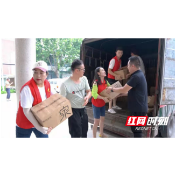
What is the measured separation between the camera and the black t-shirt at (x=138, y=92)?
2027 millimetres

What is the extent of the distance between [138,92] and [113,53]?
2.99m

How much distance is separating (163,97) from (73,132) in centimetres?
185

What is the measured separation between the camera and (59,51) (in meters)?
9.99

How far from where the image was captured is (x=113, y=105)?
11.2 feet

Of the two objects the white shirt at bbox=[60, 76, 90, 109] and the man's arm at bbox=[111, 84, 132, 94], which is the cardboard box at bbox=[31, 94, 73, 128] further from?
the man's arm at bbox=[111, 84, 132, 94]

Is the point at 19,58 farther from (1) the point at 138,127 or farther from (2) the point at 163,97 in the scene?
(2) the point at 163,97

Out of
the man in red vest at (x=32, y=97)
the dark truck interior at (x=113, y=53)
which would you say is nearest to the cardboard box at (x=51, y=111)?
the man in red vest at (x=32, y=97)

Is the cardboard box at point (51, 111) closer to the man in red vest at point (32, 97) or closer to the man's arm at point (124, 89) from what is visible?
the man in red vest at point (32, 97)

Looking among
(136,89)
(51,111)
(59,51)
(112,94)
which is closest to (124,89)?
(136,89)

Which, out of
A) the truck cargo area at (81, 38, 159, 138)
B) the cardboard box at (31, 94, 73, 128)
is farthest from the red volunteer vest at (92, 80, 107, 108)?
the cardboard box at (31, 94, 73, 128)

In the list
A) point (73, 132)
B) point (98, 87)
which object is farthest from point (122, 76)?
point (73, 132)

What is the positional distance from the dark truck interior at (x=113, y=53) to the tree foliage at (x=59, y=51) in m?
5.46

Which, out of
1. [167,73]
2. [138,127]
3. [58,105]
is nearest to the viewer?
[58,105]

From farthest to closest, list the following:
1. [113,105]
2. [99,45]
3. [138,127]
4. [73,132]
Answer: [99,45], [113,105], [138,127], [73,132]
